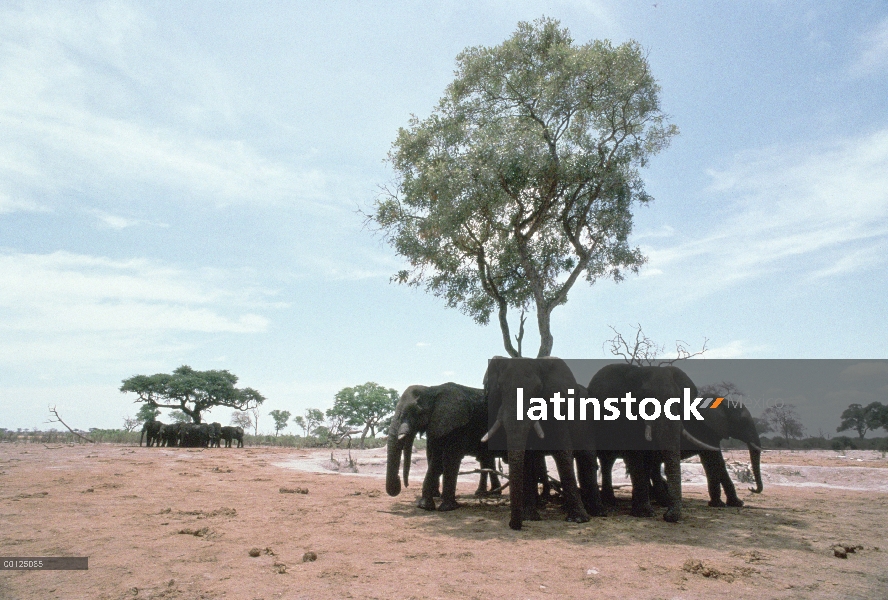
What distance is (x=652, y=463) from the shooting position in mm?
11984

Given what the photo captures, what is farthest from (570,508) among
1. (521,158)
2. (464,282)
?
(464,282)

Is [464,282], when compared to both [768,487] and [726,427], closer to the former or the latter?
[726,427]

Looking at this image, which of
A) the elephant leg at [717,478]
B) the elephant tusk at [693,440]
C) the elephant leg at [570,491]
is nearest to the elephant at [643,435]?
the elephant tusk at [693,440]

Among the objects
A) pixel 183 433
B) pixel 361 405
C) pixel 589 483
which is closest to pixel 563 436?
pixel 589 483

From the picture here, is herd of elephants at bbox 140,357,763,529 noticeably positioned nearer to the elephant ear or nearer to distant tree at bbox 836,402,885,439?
the elephant ear

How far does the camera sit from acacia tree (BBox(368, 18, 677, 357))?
16.7m

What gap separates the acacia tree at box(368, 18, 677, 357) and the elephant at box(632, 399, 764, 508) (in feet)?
17.2

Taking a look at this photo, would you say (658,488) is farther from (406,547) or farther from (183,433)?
(183,433)

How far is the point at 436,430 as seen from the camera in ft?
37.2

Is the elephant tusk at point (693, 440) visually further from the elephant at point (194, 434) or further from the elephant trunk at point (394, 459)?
the elephant at point (194, 434)

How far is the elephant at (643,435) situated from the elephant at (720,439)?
607 millimetres

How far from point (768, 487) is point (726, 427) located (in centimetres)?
526

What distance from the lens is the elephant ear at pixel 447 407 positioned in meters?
11.4

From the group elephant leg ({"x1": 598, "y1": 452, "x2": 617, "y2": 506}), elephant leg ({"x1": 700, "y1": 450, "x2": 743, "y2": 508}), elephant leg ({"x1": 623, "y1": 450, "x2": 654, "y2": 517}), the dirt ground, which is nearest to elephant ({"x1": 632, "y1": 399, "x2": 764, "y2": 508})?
elephant leg ({"x1": 700, "y1": 450, "x2": 743, "y2": 508})
